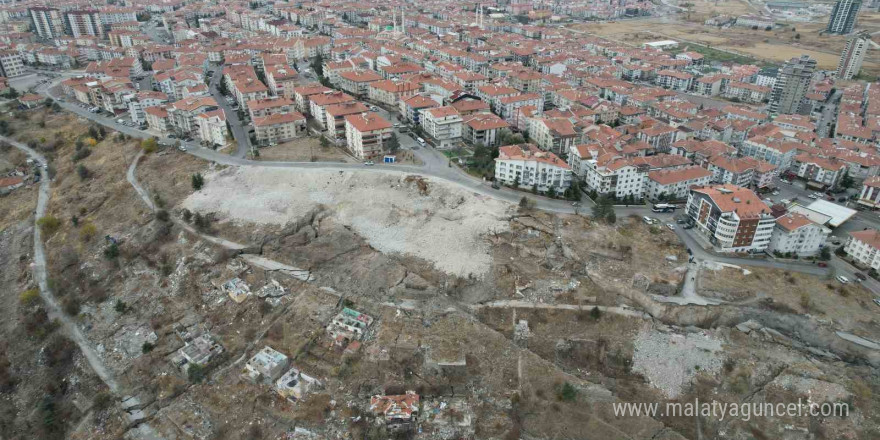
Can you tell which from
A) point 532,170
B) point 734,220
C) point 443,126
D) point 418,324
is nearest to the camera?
point 418,324

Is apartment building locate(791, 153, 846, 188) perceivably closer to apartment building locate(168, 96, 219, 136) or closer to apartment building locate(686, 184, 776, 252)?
apartment building locate(686, 184, 776, 252)

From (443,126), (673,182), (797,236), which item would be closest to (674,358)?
(797,236)

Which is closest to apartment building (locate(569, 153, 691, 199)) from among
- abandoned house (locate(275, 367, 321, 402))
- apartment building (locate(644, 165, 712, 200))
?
apartment building (locate(644, 165, 712, 200))

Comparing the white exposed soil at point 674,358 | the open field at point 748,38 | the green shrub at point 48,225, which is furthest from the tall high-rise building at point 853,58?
the green shrub at point 48,225

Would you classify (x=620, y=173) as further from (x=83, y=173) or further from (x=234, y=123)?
(x=83, y=173)

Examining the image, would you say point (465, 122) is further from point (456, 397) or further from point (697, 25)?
point (697, 25)

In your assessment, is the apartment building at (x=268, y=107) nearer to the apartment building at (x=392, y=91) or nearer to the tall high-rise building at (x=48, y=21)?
the apartment building at (x=392, y=91)

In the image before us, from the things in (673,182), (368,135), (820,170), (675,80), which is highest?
(368,135)

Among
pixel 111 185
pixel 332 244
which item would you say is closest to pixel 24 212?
pixel 111 185
